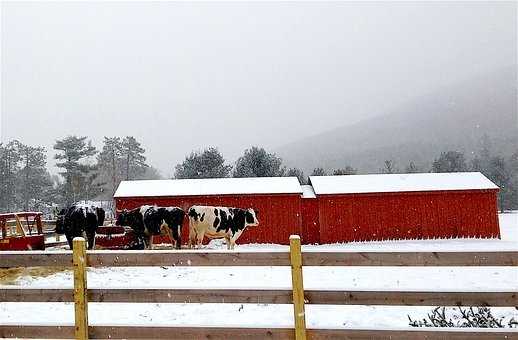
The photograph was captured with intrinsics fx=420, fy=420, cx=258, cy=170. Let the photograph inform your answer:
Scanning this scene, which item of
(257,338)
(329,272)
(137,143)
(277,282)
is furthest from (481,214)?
(137,143)

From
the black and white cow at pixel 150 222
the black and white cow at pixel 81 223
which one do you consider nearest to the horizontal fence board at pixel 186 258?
the black and white cow at pixel 81 223

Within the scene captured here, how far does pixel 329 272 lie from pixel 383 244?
10885 millimetres

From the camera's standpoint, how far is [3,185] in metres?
66.1

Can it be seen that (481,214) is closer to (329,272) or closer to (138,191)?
(329,272)

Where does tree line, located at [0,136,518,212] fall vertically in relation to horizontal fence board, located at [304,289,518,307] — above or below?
above

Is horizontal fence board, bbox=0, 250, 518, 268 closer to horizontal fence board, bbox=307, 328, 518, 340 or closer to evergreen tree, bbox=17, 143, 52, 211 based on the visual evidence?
horizontal fence board, bbox=307, 328, 518, 340

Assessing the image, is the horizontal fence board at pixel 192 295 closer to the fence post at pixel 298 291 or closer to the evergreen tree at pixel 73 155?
the fence post at pixel 298 291

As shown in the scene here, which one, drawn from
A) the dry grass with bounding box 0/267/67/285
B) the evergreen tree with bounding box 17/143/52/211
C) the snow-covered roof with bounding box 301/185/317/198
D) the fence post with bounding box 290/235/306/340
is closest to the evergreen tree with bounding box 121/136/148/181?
the evergreen tree with bounding box 17/143/52/211

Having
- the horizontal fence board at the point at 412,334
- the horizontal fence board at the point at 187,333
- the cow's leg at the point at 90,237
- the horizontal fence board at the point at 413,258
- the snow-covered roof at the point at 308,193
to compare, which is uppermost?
the snow-covered roof at the point at 308,193

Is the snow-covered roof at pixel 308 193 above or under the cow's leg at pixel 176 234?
above

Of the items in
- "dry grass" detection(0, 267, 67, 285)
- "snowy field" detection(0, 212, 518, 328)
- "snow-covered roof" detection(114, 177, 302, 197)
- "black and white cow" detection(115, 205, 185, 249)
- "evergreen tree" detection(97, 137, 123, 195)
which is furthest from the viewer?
"evergreen tree" detection(97, 137, 123, 195)

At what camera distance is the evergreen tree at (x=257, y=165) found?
4466 cm

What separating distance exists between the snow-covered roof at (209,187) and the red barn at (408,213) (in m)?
2.33

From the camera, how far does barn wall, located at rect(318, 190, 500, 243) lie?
24.3 meters
